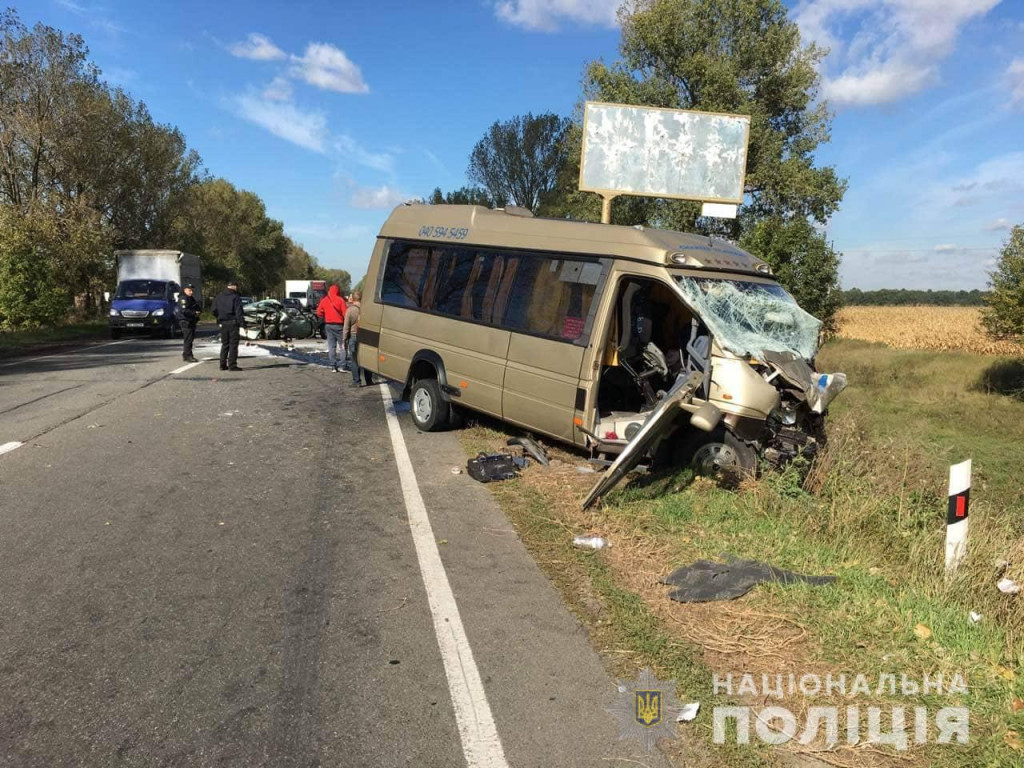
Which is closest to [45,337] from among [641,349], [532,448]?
[532,448]

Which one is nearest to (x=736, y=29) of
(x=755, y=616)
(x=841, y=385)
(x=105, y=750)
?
(x=841, y=385)

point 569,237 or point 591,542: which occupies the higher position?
point 569,237

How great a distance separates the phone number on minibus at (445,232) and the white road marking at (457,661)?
403 centimetres

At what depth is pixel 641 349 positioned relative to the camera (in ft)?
24.8

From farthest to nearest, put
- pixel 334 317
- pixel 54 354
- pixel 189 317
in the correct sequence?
pixel 54 354, pixel 189 317, pixel 334 317

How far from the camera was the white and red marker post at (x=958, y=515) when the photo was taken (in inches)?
180

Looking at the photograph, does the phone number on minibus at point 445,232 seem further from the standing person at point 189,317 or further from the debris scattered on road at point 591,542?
the standing person at point 189,317

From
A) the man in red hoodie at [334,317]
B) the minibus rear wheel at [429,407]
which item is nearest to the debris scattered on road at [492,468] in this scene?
the minibus rear wheel at [429,407]

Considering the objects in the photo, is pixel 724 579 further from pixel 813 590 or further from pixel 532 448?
pixel 532 448

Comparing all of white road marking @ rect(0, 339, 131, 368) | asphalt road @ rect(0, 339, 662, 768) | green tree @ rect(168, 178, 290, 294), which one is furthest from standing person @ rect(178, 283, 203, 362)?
green tree @ rect(168, 178, 290, 294)

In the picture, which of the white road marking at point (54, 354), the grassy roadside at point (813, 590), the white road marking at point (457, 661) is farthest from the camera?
the white road marking at point (54, 354)

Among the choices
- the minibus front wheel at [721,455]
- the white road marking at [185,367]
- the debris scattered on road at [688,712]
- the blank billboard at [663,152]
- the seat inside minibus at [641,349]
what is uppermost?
the blank billboard at [663,152]

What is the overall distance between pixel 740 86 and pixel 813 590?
27.9 meters

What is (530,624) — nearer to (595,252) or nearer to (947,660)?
(947,660)
